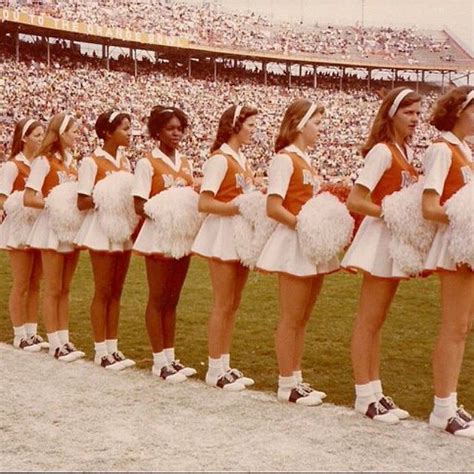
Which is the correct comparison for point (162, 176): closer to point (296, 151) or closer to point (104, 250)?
point (104, 250)

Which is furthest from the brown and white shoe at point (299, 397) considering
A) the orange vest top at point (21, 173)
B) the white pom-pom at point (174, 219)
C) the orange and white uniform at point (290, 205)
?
the orange vest top at point (21, 173)

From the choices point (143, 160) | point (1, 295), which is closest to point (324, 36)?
point (1, 295)

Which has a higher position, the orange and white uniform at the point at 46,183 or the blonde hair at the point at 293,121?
the blonde hair at the point at 293,121

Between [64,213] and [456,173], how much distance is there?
2.68 m

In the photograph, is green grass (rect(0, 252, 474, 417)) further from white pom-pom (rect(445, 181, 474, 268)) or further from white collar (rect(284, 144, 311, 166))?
white collar (rect(284, 144, 311, 166))

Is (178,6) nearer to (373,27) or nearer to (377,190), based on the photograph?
(373,27)

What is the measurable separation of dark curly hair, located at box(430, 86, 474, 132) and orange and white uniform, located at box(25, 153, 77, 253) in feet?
8.78

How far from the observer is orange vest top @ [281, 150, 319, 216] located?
424 centimetres

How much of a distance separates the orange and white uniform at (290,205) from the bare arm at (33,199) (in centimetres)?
185

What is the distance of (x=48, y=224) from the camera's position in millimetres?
5496

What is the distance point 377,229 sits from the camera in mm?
3951

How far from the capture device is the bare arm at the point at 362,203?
386cm

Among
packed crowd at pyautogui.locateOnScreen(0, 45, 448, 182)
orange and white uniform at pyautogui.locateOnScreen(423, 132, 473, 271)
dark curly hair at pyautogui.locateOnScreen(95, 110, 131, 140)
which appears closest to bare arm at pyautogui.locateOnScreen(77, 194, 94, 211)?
dark curly hair at pyautogui.locateOnScreen(95, 110, 131, 140)

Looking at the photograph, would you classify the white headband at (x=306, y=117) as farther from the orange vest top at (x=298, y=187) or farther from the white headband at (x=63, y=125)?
the white headband at (x=63, y=125)
